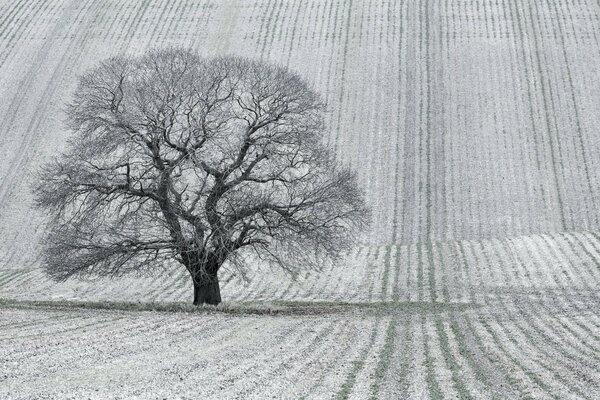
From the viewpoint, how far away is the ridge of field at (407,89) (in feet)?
171

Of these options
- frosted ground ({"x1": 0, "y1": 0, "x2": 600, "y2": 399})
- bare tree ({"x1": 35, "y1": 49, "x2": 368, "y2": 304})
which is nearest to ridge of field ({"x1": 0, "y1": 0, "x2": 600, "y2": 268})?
frosted ground ({"x1": 0, "y1": 0, "x2": 600, "y2": 399})

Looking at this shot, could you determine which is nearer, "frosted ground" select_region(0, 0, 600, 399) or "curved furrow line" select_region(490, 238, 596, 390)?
"frosted ground" select_region(0, 0, 600, 399)

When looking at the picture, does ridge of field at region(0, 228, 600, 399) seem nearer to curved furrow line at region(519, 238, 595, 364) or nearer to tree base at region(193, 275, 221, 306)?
curved furrow line at region(519, 238, 595, 364)

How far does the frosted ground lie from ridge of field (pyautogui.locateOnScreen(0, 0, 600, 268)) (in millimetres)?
152

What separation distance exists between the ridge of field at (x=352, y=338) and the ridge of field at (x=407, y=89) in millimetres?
9094

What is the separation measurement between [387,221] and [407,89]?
16.5 meters

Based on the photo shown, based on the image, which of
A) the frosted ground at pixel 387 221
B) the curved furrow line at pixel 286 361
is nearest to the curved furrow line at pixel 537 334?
the frosted ground at pixel 387 221

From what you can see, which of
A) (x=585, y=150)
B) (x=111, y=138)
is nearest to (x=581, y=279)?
(x=111, y=138)

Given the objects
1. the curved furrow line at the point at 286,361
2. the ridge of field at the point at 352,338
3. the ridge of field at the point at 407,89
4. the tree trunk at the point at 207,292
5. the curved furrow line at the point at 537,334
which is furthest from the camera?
the ridge of field at the point at 407,89

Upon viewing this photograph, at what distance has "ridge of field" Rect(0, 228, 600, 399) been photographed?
17625mm

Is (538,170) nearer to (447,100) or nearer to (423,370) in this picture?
(447,100)

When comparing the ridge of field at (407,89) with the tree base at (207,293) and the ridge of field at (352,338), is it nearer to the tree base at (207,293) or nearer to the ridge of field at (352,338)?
the ridge of field at (352,338)

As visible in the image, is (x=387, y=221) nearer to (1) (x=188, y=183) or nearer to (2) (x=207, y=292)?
(2) (x=207, y=292)

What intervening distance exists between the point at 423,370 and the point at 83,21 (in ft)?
200
